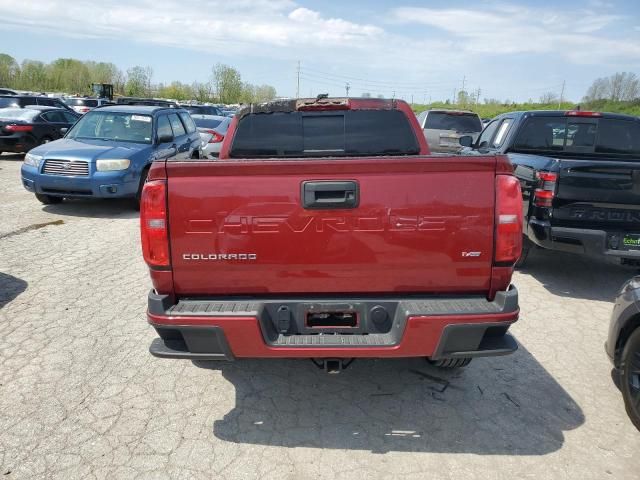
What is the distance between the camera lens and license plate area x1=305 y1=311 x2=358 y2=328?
2.64 metres

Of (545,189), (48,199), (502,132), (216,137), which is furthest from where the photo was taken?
(216,137)

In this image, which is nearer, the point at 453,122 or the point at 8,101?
the point at 453,122

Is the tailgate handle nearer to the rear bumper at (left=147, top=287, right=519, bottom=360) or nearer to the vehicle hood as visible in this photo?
the rear bumper at (left=147, top=287, right=519, bottom=360)

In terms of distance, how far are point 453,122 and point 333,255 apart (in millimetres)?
12118

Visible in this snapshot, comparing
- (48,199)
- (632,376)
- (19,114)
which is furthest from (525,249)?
(19,114)

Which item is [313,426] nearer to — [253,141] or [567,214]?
[253,141]

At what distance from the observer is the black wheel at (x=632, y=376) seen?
3.01m

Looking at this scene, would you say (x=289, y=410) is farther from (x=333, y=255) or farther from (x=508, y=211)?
(x=508, y=211)

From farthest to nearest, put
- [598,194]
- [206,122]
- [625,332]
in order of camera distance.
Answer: [206,122], [598,194], [625,332]

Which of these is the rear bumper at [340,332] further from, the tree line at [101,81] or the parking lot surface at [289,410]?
the tree line at [101,81]

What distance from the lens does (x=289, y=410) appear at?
3143mm

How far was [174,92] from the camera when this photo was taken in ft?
288

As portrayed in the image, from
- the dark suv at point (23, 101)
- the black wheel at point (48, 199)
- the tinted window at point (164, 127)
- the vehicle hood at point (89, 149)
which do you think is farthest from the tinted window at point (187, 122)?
the dark suv at point (23, 101)

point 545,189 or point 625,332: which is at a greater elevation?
point 545,189
